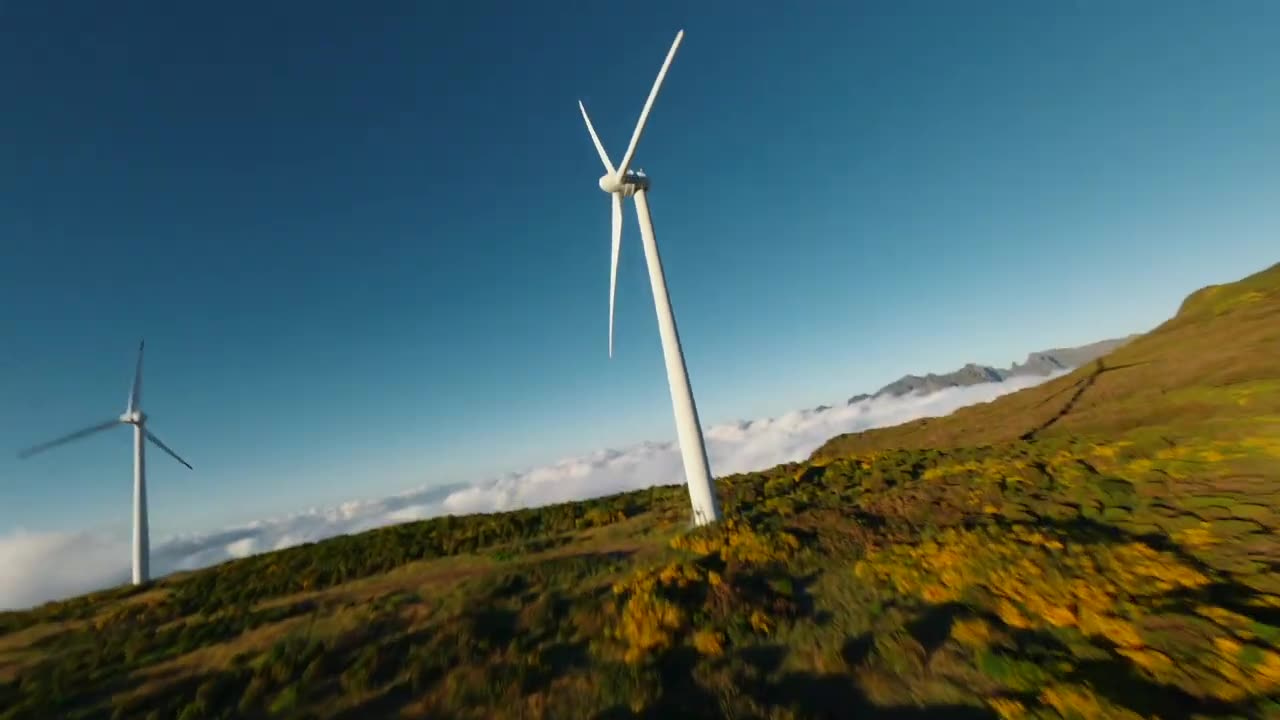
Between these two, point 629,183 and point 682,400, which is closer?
point 682,400

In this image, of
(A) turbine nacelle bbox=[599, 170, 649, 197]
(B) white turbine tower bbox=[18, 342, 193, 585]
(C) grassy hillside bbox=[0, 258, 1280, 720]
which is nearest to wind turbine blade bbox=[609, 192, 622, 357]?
(A) turbine nacelle bbox=[599, 170, 649, 197]

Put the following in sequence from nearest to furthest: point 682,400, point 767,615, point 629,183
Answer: point 767,615 → point 682,400 → point 629,183

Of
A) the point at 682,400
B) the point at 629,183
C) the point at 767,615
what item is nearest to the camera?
the point at 767,615

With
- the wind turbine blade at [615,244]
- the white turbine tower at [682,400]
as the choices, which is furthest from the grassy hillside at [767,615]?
the wind turbine blade at [615,244]

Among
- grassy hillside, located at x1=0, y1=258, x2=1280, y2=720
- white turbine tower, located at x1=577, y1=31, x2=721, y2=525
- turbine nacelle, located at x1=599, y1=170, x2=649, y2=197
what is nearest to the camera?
grassy hillside, located at x1=0, y1=258, x2=1280, y2=720

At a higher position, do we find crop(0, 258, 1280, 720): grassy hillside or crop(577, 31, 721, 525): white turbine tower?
crop(577, 31, 721, 525): white turbine tower

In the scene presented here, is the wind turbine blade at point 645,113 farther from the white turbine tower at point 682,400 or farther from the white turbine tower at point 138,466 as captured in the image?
the white turbine tower at point 138,466

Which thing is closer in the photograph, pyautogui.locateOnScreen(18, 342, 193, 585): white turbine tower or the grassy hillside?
the grassy hillside

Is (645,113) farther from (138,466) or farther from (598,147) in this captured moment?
(138,466)

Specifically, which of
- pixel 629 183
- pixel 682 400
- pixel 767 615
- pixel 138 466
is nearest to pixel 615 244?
pixel 629 183

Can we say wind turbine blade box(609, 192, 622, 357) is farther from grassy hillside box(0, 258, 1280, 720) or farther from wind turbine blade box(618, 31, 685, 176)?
grassy hillside box(0, 258, 1280, 720)
